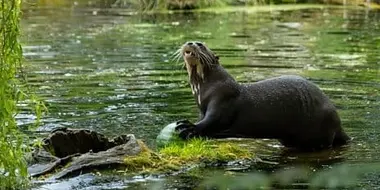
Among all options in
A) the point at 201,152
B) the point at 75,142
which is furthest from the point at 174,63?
the point at 75,142

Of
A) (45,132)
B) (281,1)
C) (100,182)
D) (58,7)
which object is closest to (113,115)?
(45,132)

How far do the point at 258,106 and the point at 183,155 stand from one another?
3.87 ft

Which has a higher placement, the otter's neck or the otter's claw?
the otter's neck

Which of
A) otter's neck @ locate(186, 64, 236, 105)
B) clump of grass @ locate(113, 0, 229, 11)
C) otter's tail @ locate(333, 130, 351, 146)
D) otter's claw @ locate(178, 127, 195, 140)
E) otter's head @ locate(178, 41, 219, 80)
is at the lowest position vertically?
clump of grass @ locate(113, 0, 229, 11)

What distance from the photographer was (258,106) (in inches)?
330

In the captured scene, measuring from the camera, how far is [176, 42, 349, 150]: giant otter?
8.31m

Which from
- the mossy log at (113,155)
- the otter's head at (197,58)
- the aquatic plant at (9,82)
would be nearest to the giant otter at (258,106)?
the otter's head at (197,58)

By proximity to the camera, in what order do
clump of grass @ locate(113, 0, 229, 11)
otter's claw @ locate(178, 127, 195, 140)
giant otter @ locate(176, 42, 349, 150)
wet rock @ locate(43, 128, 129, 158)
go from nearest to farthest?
wet rock @ locate(43, 128, 129, 158), otter's claw @ locate(178, 127, 195, 140), giant otter @ locate(176, 42, 349, 150), clump of grass @ locate(113, 0, 229, 11)

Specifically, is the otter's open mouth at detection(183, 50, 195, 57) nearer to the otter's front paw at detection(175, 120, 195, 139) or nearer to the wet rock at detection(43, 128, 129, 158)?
the otter's front paw at detection(175, 120, 195, 139)

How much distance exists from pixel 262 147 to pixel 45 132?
2.42m

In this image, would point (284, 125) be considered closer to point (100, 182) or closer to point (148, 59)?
point (100, 182)

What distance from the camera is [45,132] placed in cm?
911

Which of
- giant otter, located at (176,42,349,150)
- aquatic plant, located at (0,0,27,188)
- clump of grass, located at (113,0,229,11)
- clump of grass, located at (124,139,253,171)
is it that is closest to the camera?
aquatic plant, located at (0,0,27,188)

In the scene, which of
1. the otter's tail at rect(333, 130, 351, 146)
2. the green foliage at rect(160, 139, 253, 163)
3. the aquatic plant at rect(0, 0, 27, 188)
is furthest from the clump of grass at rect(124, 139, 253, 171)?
the aquatic plant at rect(0, 0, 27, 188)
